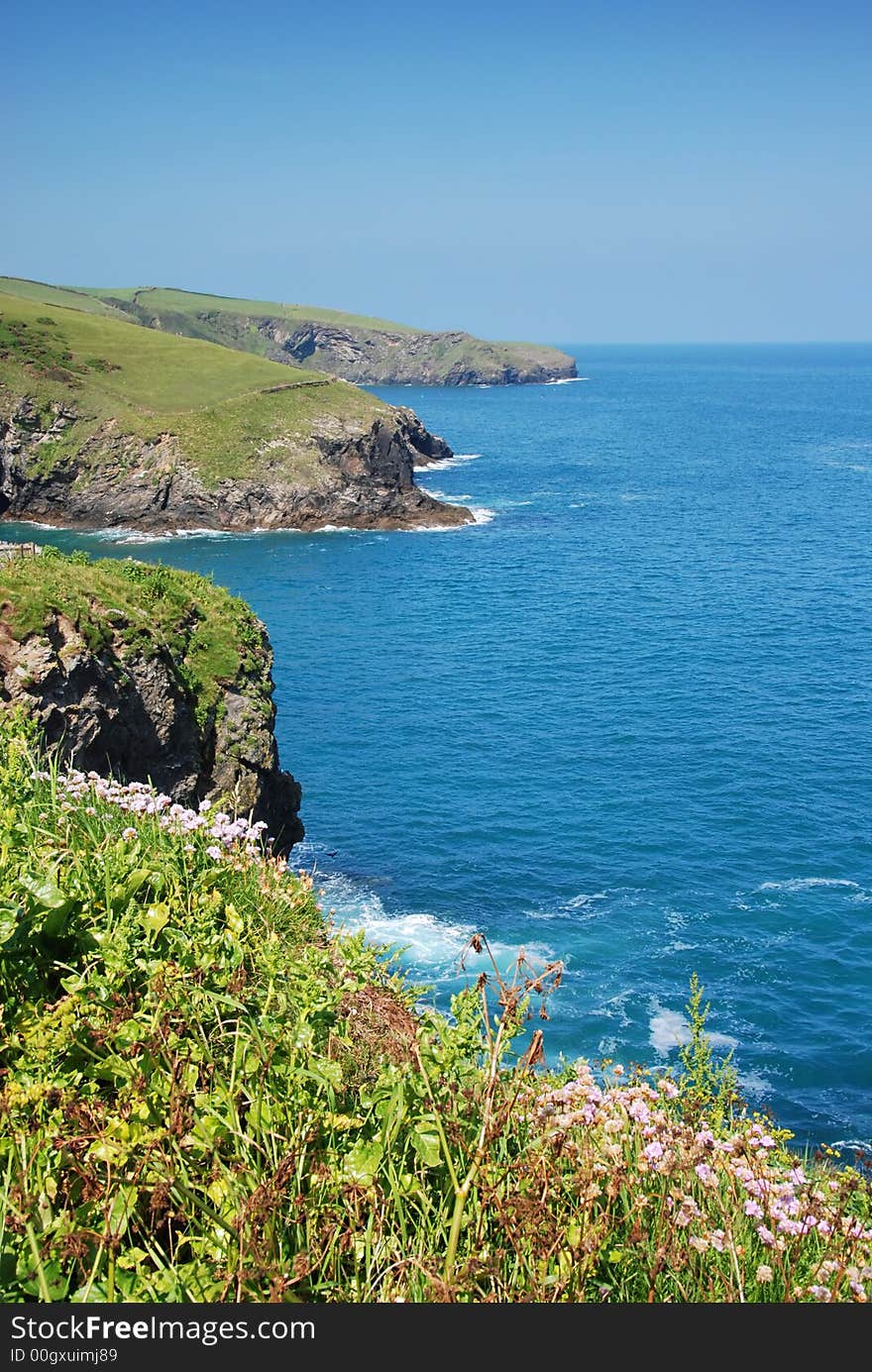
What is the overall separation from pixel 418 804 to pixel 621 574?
148 ft

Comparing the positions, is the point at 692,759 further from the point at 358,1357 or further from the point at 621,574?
the point at 358,1357

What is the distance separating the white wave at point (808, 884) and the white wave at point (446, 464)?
10985 cm

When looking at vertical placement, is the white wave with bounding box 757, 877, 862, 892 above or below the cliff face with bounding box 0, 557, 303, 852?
below

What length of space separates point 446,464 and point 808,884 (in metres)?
120

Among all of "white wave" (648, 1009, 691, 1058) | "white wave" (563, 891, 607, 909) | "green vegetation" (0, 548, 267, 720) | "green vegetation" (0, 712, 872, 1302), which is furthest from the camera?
"white wave" (563, 891, 607, 909)

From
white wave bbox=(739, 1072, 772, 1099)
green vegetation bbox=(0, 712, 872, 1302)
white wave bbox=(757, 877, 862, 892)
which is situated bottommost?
white wave bbox=(739, 1072, 772, 1099)

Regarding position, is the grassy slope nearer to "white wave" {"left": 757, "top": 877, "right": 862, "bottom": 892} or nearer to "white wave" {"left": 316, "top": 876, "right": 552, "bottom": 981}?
"white wave" {"left": 316, "top": 876, "right": 552, "bottom": 981}

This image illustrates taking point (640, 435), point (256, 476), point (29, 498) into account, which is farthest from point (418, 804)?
point (640, 435)

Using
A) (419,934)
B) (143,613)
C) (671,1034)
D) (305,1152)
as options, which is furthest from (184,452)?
(305,1152)

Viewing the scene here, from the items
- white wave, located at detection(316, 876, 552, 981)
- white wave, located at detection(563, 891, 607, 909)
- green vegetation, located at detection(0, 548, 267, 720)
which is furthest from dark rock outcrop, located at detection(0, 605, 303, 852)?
white wave, located at detection(563, 891, 607, 909)

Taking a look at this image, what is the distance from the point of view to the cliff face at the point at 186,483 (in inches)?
4407

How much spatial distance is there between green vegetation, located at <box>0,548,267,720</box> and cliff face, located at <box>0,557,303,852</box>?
0.05 meters

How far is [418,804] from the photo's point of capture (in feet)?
151

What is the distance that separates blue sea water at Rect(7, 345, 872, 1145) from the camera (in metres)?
33.3
